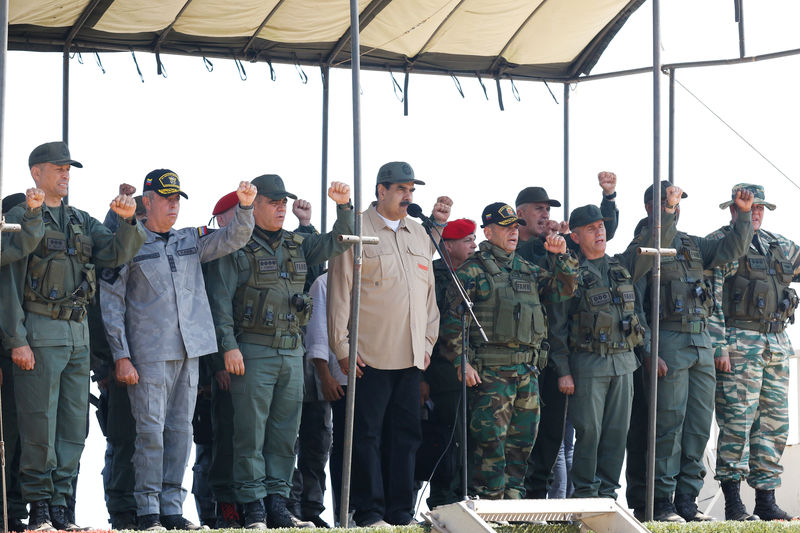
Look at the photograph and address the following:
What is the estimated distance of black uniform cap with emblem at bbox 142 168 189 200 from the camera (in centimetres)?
655

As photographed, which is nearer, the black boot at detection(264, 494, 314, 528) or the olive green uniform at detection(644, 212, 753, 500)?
the black boot at detection(264, 494, 314, 528)

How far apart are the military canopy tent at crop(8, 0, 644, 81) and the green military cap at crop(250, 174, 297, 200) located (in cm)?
199

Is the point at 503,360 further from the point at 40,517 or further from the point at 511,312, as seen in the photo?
the point at 40,517

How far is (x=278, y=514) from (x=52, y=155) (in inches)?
89.7

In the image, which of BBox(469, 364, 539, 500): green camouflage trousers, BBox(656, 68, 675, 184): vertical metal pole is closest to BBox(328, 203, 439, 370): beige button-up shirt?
BBox(469, 364, 539, 500): green camouflage trousers

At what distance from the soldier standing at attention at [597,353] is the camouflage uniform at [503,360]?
250 millimetres

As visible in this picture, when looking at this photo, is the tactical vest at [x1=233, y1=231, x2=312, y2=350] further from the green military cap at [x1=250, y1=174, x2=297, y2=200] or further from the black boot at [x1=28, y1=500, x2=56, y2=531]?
the black boot at [x1=28, y1=500, x2=56, y2=531]

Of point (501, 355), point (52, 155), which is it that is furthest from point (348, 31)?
point (52, 155)

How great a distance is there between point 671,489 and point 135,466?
11.1 ft

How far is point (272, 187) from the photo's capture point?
22.7ft

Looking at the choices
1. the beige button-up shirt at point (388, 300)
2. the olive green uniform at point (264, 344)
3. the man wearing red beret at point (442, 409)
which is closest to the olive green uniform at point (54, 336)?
the olive green uniform at point (264, 344)

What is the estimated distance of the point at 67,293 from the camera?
6215mm

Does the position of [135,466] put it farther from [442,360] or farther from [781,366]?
[781,366]

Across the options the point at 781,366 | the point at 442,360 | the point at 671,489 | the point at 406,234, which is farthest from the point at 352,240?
the point at 781,366
